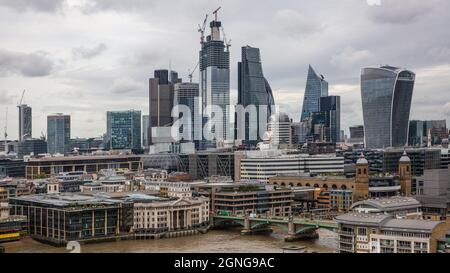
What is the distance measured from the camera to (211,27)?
44625 millimetres

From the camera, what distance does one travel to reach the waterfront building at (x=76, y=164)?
25641 millimetres

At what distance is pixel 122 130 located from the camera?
41625 millimetres

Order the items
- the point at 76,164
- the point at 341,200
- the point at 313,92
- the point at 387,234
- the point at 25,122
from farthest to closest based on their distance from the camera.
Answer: the point at 313,92 → the point at 25,122 → the point at 76,164 → the point at 341,200 → the point at 387,234

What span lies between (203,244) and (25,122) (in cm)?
1939

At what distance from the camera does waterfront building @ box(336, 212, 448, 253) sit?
8906mm

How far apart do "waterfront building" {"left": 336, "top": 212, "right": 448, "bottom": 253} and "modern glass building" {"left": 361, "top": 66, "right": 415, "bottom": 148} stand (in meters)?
20.3

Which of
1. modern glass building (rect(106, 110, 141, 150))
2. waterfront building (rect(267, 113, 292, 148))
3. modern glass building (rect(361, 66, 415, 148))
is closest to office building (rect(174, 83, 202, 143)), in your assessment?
modern glass building (rect(106, 110, 141, 150))

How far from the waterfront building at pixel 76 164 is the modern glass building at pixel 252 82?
14772mm

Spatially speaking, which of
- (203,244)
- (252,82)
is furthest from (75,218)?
(252,82)

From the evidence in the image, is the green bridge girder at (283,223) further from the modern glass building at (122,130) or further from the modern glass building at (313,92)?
the modern glass building at (313,92)

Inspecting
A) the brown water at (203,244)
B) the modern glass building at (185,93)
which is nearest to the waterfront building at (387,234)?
the brown water at (203,244)

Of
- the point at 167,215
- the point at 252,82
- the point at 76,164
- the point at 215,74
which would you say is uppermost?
the point at 215,74

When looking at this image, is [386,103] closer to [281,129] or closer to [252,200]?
[281,129]
